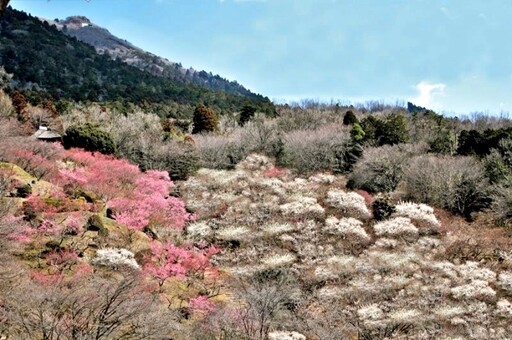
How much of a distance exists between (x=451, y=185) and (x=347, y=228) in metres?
9.99

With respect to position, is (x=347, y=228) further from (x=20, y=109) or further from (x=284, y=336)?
(x=20, y=109)

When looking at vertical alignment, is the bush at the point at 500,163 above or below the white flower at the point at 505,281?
above

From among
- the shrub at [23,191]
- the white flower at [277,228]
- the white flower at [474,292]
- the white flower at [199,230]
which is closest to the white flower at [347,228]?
the white flower at [277,228]

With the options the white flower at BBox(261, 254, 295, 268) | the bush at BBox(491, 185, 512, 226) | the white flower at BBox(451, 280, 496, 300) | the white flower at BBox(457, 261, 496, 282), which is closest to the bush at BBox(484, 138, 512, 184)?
the bush at BBox(491, 185, 512, 226)

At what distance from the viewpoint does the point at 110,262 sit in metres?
18.7

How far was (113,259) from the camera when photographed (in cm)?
1881

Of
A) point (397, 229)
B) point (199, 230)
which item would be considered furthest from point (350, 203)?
point (199, 230)

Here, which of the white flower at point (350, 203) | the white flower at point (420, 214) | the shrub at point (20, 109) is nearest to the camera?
the white flower at point (420, 214)

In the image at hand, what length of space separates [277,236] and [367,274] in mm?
6493

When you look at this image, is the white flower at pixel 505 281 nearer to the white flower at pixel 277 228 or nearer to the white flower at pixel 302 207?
the white flower at pixel 302 207

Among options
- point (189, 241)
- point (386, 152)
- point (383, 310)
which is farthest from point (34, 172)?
point (386, 152)

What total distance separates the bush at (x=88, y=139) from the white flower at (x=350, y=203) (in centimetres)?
2010

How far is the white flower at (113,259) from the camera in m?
18.7

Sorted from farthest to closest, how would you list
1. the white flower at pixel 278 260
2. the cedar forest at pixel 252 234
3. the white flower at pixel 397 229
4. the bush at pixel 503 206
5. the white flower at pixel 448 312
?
the bush at pixel 503 206 → the white flower at pixel 397 229 → the white flower at pixel 278 260 → the white flower at pixel 448 312 → the cedar forest at pixel 252 234
